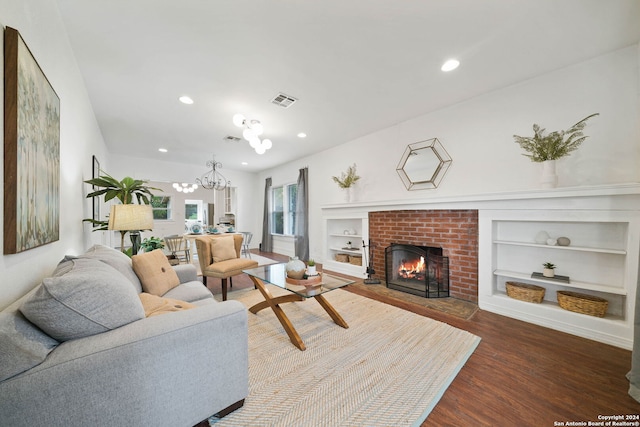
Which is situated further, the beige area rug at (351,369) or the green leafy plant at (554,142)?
the green leafy plant at (554,142)

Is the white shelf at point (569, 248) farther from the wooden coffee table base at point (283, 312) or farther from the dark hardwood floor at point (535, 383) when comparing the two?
the wooden coffee table base at point (283, 312)

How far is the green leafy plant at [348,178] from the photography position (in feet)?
13.8

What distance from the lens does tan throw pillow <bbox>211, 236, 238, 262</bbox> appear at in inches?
125

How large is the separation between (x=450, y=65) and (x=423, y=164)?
1345 millimetres

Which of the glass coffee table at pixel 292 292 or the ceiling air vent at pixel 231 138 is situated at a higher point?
the ceiling air vent at pixel 231 138

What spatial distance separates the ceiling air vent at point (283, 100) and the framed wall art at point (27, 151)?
6.36 ft

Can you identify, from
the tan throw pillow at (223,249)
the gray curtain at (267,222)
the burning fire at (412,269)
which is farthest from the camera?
the gray curtain at (267,222)

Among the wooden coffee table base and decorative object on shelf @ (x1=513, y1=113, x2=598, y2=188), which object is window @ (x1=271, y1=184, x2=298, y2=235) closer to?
the wooden coffee table base

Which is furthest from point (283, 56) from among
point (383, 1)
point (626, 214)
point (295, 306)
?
point (626, 214)

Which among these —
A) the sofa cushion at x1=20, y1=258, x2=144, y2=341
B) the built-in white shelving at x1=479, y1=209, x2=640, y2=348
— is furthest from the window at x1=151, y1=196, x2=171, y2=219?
the built-in white shelving at x1=479, y1=209, x2=640, y2=348

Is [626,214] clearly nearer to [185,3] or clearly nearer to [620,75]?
[620,75]

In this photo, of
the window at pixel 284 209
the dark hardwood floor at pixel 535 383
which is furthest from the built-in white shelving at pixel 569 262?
the window at pixel 284 209

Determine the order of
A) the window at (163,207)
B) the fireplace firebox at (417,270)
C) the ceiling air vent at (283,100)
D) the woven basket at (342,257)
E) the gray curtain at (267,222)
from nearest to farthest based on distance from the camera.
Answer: the ceiling air vent at (283,100)
the fireplace firebox at (417,270)
the woven basket at (342,257)
the gray curtain at (267,222)
the window at (163,207)

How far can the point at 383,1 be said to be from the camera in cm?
159
